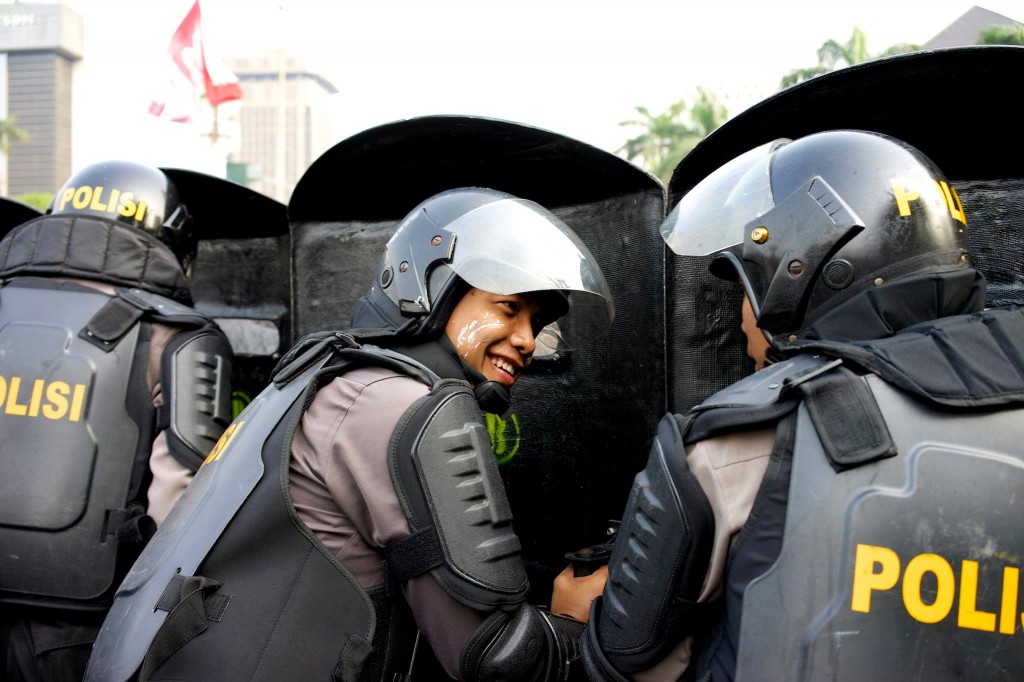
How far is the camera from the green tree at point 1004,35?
362cm

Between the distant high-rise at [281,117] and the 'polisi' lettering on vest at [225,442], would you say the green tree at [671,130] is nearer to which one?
the 'polisi' lettering on vest at [225,442]

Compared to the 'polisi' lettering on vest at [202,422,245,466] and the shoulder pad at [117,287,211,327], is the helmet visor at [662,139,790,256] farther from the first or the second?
the shoulder pad at [117,287,211,327]

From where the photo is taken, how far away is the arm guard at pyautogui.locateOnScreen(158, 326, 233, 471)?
3.26m

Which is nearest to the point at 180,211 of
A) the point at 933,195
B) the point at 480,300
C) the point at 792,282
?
the point at 480,300

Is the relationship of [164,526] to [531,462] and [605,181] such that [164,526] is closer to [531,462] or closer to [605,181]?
[531,462]

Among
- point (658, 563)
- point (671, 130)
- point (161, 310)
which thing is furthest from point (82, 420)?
point (671, 130)

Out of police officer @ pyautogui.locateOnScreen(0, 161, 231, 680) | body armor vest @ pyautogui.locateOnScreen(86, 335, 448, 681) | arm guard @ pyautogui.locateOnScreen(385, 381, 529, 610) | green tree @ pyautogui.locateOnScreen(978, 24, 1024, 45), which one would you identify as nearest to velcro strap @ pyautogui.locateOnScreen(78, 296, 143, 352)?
police officer @ pyautogui.locateOnScreen(0, 161, 231, 680)

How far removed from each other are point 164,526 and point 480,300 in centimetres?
117

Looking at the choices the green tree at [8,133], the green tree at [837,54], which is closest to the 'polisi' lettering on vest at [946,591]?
the green tree at [837,54]

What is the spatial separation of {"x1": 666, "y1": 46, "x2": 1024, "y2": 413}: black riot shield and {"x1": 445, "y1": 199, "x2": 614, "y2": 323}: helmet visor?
64 cm

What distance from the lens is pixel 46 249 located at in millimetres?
3492

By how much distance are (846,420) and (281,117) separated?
95783 mm

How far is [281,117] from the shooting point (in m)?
90.8

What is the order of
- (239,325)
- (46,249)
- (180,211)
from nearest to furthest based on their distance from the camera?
1. (46,249)
2. (180,211)
3. (239,325)
